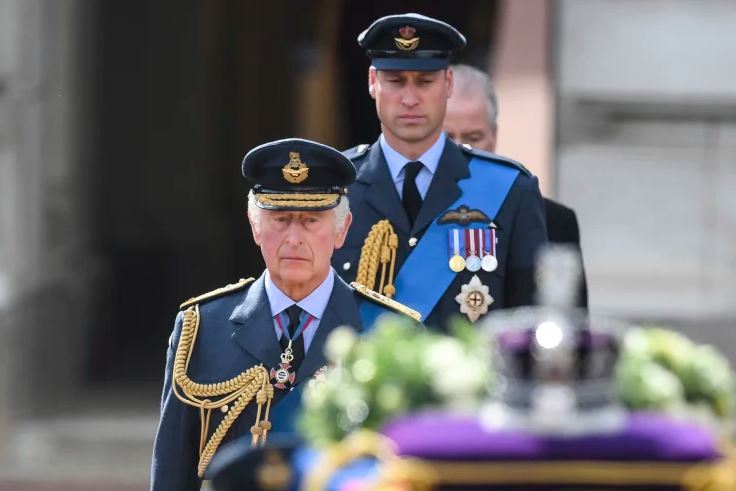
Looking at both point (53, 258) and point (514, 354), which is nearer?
point (514, 354)

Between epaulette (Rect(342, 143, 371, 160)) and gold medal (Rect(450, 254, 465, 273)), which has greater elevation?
epaulette (Rect(342, 143, 371, 160))

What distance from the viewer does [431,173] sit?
19.0 feet

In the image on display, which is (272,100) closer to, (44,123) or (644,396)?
(44,123)

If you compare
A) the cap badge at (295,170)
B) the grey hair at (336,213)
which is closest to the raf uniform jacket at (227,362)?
the grey hair at (336,213)

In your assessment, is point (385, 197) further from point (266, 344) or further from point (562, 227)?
point (266, 344)

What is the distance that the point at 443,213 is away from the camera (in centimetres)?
577

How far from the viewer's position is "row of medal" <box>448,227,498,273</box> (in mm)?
5688

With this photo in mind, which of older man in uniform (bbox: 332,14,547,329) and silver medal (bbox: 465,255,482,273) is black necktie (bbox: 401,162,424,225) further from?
silver medal (bbox: 465,255,482,273)

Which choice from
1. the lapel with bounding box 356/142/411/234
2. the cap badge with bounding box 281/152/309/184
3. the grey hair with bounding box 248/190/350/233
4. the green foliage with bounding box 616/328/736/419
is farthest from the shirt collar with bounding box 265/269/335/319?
the green foliage with bounding box 616/328/736/419

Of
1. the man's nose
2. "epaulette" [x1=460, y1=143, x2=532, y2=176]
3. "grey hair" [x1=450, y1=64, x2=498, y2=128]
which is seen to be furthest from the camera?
"grey hair" [x1=450, y1=64, x2=498, y2=128]

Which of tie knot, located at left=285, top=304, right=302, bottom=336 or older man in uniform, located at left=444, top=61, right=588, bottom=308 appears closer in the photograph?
tie knot, located at left=285, top=304, right=302, bottom=336

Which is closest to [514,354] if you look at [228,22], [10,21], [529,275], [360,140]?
[529,275]

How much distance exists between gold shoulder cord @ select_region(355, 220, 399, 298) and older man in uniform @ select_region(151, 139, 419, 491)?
0.93 metres

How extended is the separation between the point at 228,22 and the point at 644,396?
11.7 meters
